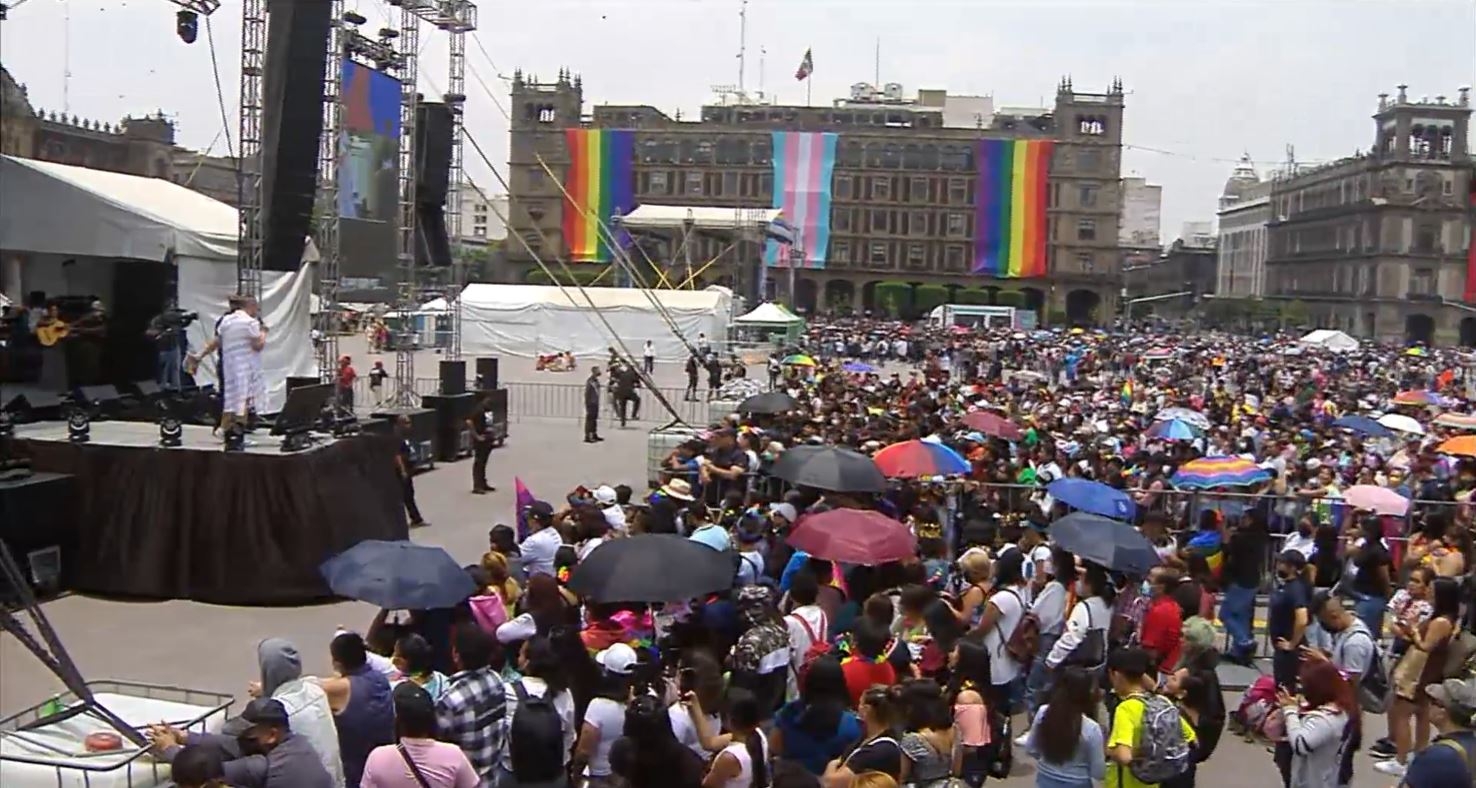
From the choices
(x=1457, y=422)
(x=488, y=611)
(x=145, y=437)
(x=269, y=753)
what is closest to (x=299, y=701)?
(x=269, y=753)

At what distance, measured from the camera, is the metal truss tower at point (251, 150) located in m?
13.4

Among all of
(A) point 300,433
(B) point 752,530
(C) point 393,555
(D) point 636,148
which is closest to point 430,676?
(C) point 393,555

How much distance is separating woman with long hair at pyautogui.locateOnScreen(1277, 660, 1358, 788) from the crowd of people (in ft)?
0.04

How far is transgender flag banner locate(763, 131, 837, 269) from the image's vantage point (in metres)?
78.5

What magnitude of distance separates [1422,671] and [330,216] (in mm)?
13923

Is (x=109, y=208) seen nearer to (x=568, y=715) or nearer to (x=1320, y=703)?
(x=568, y=715)

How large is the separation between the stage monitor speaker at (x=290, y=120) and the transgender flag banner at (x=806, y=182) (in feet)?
217

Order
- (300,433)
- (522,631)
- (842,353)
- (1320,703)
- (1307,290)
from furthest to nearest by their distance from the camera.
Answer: (1307,290), (842,353), (300,433), (522,631), (1320,703)

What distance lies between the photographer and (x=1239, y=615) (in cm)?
916

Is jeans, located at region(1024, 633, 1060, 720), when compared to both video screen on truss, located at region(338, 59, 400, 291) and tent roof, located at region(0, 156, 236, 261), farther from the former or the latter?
tent roof, located at region(0, 156, 236, 261)

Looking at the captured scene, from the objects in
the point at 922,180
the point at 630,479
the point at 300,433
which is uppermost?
the point at 922,180

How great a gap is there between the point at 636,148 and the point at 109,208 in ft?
→ 240

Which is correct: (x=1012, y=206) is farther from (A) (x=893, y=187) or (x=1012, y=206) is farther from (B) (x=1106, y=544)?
(B) (x=1106, y=544)

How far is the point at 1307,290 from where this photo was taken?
322 ft
